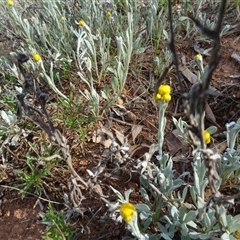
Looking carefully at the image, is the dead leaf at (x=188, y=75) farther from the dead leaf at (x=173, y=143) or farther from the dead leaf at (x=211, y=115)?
the dead leaf at (x=173, y=143)

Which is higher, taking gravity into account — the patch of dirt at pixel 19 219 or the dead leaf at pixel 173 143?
the dead leaf at pixel 173 143

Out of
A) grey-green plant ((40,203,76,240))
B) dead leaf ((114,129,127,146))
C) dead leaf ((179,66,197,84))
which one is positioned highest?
dead leaf ((179,66,197,84))

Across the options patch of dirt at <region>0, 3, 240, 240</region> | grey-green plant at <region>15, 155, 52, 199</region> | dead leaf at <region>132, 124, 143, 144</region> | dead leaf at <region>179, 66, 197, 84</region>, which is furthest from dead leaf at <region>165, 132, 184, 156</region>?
grey-green plant at <region>15, 155, 52, 199</region>

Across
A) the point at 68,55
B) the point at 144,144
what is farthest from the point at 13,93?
the point at 144,144

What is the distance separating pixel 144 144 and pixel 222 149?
0.34 m

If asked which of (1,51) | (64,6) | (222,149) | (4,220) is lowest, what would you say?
(4,220)

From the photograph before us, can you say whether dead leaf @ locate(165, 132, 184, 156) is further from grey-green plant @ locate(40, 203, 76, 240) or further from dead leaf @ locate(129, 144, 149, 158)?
grey-green plant @ locate(40, 203, 76, 240)

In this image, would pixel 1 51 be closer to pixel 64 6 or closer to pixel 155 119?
pixel 64 6

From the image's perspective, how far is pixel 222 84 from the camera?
6.10 feet

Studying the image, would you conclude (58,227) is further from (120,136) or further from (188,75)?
(188,75)

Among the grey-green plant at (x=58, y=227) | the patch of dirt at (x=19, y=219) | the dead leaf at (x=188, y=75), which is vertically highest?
the dead leaf at (x=188, y=75)

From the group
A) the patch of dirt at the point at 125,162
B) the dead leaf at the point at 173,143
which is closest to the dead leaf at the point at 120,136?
the patch of dirt at the point at 125,162

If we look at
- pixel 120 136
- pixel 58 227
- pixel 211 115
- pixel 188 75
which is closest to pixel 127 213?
pixel 58 227

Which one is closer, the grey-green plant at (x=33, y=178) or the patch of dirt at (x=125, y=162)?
the patch of dirt at (x=125, y=162)
